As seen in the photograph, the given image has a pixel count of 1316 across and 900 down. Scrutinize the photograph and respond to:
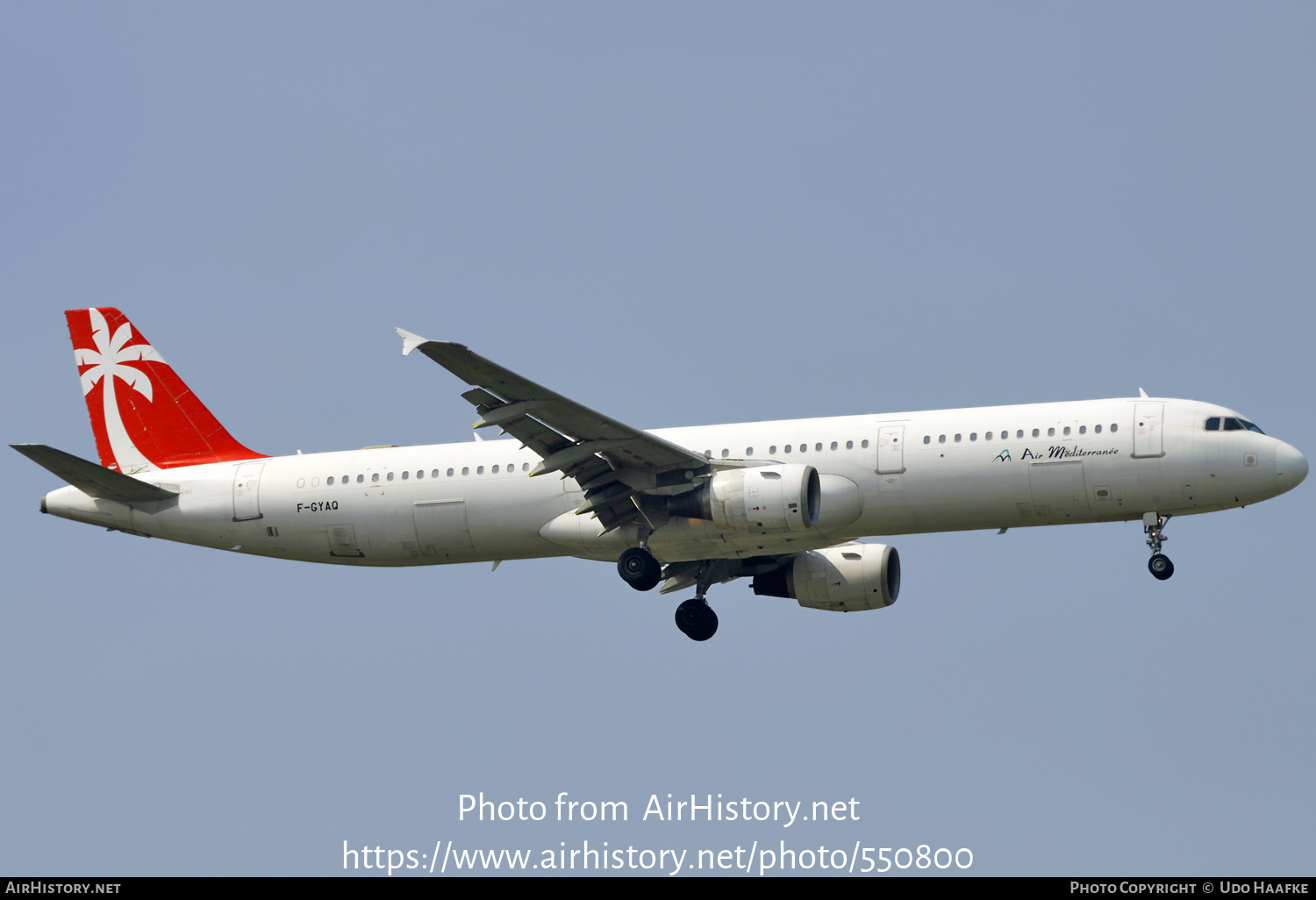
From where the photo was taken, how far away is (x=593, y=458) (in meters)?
35.3

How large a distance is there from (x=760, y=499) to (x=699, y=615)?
6.74 m

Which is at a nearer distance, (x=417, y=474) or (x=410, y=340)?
(x=410, y=340)

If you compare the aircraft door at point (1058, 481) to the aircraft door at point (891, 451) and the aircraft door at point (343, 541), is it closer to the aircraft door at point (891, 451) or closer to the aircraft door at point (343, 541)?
the aircraft door at point (891, 451)

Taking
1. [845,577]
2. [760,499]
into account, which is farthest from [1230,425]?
[760,499]

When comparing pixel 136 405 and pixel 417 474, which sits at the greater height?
pixel 136 405

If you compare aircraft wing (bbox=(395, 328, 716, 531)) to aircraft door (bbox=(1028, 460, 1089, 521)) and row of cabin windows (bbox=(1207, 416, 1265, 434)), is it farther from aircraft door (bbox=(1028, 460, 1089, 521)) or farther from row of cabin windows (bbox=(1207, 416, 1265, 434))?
row of cabin windows (bbox=(1207, 416, 1265, 434))

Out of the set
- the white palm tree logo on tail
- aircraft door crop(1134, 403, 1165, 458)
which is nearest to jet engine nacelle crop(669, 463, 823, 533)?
aircraft door crop(1134, 403, 1165, 458)

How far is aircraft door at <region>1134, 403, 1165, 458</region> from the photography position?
3441 cm

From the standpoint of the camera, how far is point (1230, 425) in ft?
114

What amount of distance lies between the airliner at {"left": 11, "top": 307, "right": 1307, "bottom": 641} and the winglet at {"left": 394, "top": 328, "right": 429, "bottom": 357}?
37 millimetres

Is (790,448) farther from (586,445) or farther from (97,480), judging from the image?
(97,480)

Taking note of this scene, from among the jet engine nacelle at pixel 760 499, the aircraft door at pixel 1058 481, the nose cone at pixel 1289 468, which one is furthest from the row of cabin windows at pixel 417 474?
→ the nose cone at pixel 1289 468

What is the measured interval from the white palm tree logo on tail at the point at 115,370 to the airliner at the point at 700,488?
125 centimetres

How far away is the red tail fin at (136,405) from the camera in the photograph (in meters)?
41.0
